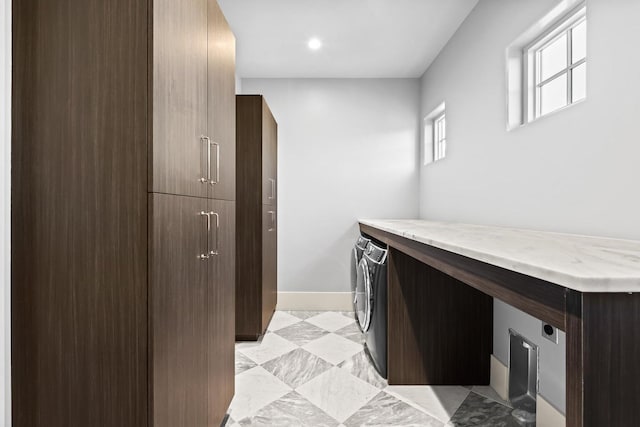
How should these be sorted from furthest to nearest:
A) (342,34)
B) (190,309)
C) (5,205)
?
(342,34)
(190,309)
(5,205)

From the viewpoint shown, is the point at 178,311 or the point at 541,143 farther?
the point at 541,143

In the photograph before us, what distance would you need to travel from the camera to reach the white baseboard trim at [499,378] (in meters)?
2.02

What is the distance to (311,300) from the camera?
400 centimetres

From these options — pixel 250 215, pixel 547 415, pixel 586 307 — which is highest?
pixel 250 215

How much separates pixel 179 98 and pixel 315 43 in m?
2.36

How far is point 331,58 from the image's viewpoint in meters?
3.49

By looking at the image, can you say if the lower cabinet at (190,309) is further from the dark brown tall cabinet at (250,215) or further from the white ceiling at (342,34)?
the white ceiling at (342,34)

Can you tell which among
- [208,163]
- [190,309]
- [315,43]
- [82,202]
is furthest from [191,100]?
[315,43]

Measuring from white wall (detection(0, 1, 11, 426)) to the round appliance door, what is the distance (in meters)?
1.81

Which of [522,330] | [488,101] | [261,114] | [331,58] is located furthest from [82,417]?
[331,58]

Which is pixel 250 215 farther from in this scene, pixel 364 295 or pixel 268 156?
pixel 364 295

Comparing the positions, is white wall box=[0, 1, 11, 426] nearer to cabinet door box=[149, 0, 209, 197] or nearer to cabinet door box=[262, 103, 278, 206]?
Answer: cabinet door box=[149, 0, 209, 197]

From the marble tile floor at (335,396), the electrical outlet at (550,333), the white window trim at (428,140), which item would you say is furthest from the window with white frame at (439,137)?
the electrical outlet at (550,333)

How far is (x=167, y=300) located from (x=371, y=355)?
1.83 m
